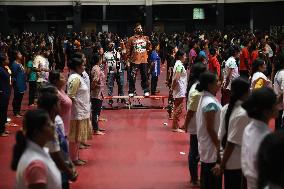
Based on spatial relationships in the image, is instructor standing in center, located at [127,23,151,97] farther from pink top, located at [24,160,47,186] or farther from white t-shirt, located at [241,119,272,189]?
pink top, located at [24,160,47,186]

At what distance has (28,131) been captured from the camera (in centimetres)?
343

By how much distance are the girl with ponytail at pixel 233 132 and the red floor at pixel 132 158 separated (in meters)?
2.01

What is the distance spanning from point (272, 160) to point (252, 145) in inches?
35.8

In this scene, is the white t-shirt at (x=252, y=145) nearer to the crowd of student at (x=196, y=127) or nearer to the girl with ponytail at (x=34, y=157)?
the crowd of student at (x=196, y=127)

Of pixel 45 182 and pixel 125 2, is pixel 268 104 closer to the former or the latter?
pixel 45 182

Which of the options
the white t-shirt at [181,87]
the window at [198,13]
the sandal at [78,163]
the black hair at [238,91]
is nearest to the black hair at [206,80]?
the black hair at [238,91]

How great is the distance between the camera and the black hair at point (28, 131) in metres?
3.38

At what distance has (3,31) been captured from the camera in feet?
106

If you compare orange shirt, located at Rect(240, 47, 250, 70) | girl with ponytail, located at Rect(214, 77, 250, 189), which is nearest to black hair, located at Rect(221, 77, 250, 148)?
girl with ponytail, located at Rect(214, 77, 250, 189)

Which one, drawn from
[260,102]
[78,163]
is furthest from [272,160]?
[78,163]

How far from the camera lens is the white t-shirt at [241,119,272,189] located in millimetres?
3602

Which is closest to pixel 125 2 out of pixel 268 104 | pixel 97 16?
pixel 97 16

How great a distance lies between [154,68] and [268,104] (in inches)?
407

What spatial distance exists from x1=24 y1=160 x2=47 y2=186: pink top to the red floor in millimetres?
3405
